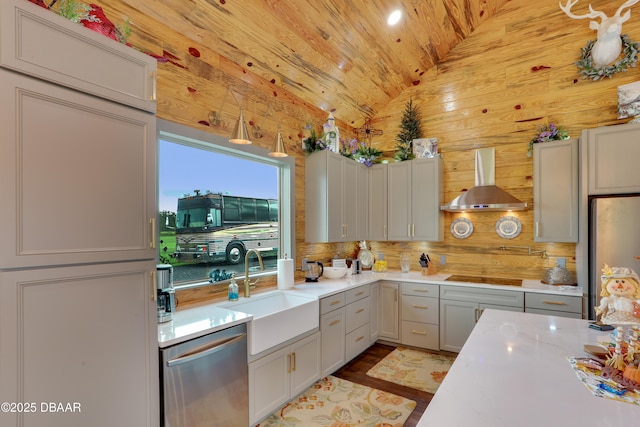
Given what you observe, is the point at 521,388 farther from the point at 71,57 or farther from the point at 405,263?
the point at 405,263

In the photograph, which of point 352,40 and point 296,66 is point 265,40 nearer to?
point 296,66

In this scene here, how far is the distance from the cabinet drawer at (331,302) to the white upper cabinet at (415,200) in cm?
138

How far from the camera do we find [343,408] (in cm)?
252

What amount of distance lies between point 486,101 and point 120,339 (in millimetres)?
4303

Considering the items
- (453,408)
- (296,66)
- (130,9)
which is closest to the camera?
(453,408)

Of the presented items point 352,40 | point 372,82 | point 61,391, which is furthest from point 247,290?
point 372,82

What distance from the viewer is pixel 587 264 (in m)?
2.84

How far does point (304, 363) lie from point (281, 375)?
30 centimetres

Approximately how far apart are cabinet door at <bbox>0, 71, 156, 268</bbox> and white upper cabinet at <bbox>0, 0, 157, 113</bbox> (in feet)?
0.16

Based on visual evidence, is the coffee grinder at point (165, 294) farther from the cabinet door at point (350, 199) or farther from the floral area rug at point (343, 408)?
the cabinet door at point (350, 199)

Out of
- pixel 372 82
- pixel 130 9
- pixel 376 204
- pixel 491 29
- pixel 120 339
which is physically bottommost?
pixel 120 339

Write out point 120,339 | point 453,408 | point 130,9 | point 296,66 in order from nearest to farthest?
point 453,408, point 120,339, point 130,9, point 296,66

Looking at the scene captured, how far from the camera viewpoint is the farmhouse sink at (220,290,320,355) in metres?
2.19

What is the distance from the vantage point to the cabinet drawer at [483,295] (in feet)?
10.5
